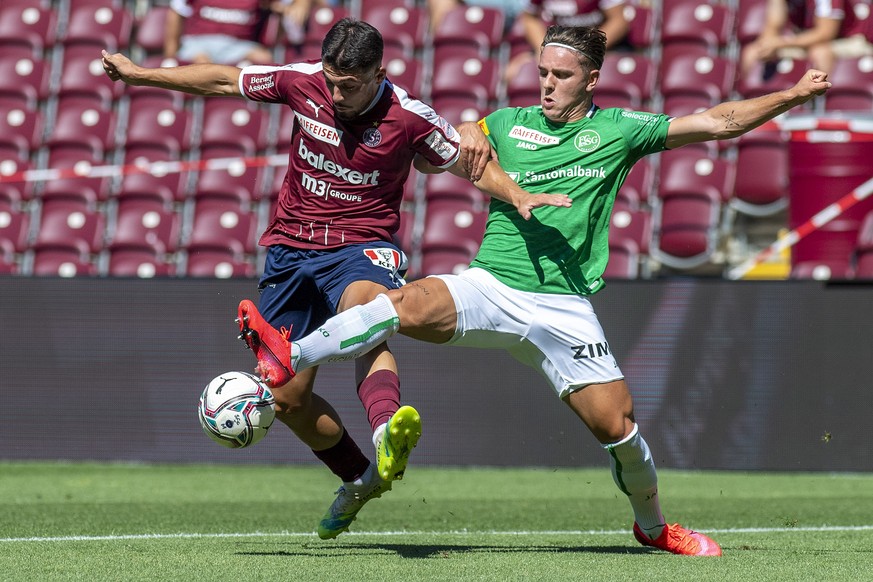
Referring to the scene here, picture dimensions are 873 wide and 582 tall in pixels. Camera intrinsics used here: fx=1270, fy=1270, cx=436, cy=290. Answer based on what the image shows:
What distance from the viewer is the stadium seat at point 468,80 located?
1242cm

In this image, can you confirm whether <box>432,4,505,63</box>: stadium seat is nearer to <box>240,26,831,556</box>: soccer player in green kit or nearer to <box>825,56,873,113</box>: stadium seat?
<box>825,56,873,113</box>: stadium seat

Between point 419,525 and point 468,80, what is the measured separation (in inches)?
256

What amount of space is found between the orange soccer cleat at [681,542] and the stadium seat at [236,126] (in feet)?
25.4

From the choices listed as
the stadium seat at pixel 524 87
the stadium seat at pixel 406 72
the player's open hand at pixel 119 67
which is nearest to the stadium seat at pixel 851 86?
the stadium seat at pixel 524 87

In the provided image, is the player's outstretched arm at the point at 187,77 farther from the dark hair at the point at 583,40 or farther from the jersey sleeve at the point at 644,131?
the jersey sleeve at the point at 644,131

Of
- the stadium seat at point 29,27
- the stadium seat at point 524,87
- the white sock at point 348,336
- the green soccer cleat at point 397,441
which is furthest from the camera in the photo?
the stadium seat at point 29,27

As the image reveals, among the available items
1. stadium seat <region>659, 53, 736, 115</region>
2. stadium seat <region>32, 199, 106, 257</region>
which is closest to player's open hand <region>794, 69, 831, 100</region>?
stadium seat <region>659, 53, 736, 115</region>

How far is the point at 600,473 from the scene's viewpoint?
9562 millimetres

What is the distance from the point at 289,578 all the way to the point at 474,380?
16.5 ft

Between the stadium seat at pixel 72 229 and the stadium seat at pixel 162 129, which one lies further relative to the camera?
the stadium seat at pixel 162 129

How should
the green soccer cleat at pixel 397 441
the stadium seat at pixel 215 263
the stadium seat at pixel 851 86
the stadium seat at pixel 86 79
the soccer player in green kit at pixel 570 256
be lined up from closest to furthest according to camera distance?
the green soccer cleat at pixel 397 441, the soccer player in green kit at pixel 570 256, the stadium seat at pixel 215 263, the stadium seat at pixel 851 86, the stadium seat at pixel 86 79

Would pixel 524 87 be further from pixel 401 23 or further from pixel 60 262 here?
pixel 60 262

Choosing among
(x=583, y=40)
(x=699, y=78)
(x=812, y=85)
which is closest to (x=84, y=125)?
(x=699, y=78)

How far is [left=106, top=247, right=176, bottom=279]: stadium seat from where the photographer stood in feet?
38.5
